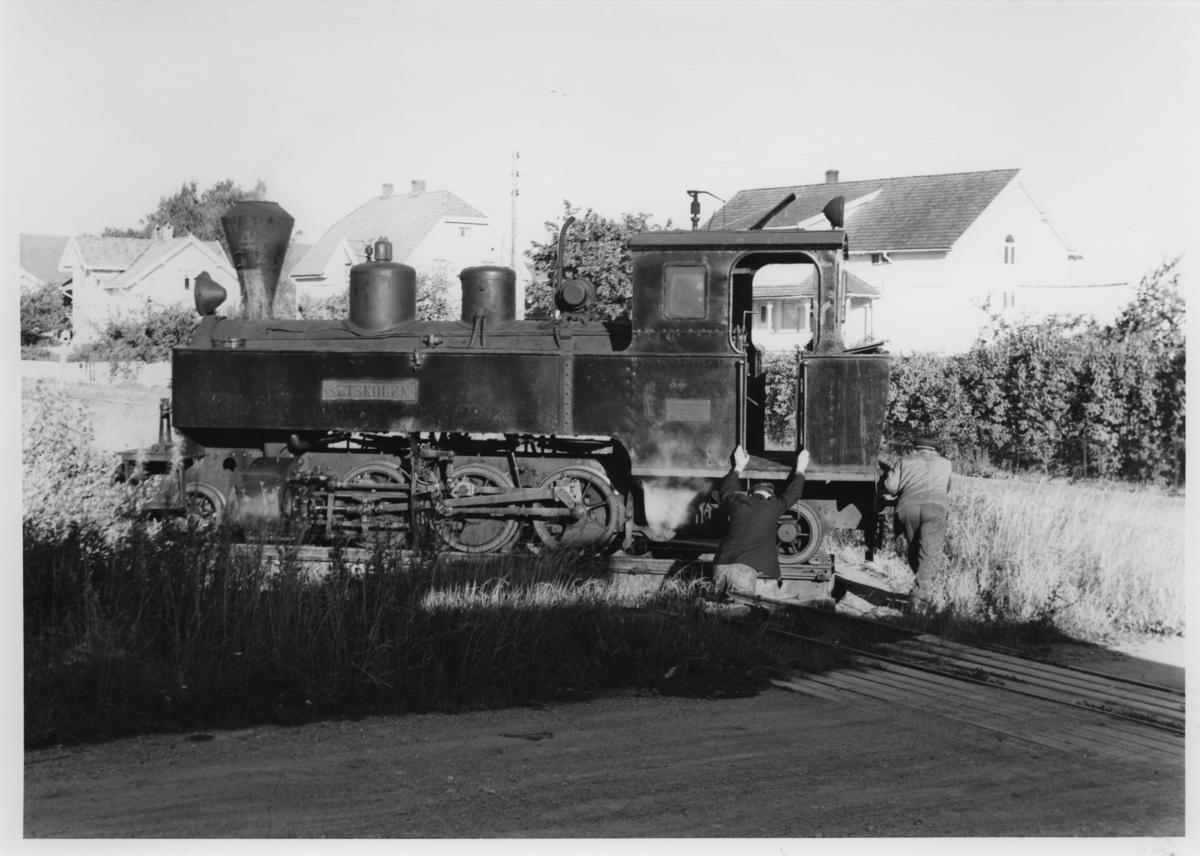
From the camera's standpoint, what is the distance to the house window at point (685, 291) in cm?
885

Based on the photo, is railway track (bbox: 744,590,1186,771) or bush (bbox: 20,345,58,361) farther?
bush (bbox: 20,345,58,361)

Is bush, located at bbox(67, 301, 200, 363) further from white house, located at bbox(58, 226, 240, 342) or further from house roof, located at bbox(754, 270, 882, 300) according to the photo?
house roof, located at bbox(754, 270, 882, 300)

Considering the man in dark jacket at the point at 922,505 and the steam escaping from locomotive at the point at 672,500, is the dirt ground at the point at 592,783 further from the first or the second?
the man in dark jacket at the point at 922,505

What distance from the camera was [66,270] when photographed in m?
40.1

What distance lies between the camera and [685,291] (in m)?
8.86

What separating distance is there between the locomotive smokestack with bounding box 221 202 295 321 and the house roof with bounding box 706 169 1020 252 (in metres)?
20.5

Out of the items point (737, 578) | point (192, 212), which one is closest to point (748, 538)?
point (737, 578)

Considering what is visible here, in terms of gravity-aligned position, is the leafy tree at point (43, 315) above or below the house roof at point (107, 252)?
below

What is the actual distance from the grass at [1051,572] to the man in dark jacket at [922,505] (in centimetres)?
20

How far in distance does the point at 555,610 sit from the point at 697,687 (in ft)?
3.42

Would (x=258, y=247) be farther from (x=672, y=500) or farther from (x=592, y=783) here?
(x=592, y=783)

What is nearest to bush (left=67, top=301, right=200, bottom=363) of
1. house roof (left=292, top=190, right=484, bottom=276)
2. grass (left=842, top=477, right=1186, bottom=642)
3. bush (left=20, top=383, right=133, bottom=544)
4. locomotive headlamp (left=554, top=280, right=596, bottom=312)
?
house roof (left=292, top=190, right=484, bottom=276)

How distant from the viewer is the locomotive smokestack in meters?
9.72

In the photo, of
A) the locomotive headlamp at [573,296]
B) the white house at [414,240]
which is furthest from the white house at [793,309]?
the locomotive headlamp at [573,296]
